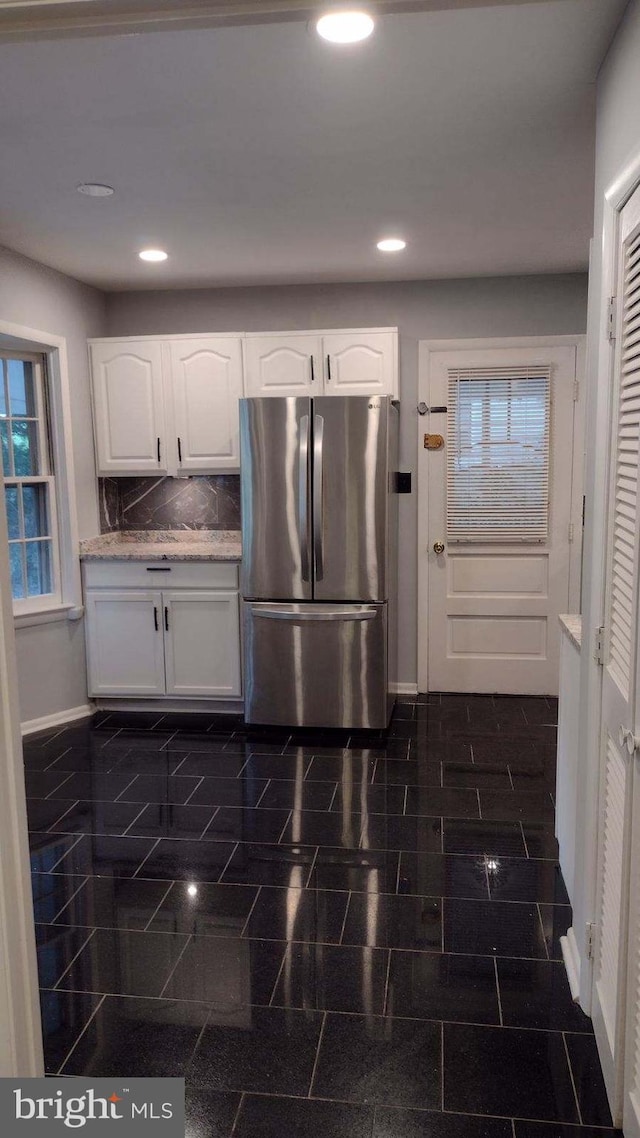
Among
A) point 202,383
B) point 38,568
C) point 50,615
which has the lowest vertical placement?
point 50,615

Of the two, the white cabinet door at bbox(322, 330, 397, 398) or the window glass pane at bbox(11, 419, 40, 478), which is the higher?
the white cabinet door at bbox(322, 330, 397, 398)

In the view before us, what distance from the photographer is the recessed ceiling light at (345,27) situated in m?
1.89

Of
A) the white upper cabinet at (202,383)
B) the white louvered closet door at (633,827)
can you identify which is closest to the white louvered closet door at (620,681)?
the white louvered closet door at (633,827)

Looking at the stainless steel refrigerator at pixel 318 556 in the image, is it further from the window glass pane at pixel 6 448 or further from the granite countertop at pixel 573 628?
the granite countertop at pixel 573 628

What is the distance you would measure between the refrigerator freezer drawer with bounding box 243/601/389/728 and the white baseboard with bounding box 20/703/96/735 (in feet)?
3.59

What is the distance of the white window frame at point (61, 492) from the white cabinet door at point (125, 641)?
0.48ft

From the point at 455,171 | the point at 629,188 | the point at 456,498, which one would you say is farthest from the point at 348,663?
the point at 629,188

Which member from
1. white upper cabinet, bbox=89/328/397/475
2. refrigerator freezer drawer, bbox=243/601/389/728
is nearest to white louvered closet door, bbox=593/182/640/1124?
refrigerator freezer drawer, bbox=243/601/389/728

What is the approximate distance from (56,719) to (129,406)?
1.89 m

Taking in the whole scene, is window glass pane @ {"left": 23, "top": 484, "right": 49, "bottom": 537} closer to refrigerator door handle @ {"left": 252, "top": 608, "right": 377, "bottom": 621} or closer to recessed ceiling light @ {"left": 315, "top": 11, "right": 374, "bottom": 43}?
refrigerator door handle @ {"left": 252, "top": 608, "right": 377, "bottom": 621}

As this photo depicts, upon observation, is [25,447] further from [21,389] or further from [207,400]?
[207,400]

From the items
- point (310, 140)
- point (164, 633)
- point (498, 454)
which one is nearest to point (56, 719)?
point (164, 633)

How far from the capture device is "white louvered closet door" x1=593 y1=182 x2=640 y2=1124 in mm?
1631

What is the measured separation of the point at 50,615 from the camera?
14.7ft
